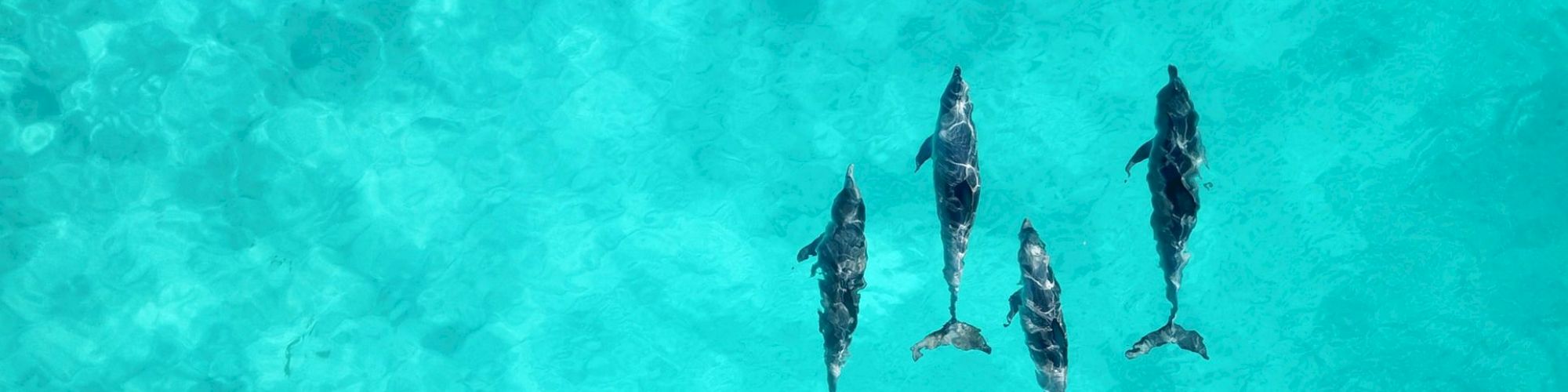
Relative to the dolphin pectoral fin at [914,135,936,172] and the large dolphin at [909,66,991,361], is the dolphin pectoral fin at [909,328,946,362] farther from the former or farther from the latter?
the dolphin pectoral fin at [914,135,936,172]

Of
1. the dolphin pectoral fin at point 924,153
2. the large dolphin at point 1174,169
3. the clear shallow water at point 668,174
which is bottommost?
the clear shallow water at point 668,174

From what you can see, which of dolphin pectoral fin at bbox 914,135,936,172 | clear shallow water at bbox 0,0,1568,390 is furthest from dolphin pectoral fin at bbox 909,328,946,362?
clear shallow water at bbox 0,0,1568,390

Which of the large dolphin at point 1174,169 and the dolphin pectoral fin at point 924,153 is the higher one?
the large dolphin at point 1174,169

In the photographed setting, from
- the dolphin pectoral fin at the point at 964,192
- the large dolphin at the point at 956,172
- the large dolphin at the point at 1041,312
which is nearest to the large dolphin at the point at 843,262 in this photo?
the large dolphin at the point at 956,172

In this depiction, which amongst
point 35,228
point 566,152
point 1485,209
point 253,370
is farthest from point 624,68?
point 1485,209

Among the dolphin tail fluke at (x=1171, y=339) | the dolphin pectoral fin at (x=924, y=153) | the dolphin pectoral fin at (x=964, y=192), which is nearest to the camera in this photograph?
the dolphin pectoral fin at (x=964, y=192)

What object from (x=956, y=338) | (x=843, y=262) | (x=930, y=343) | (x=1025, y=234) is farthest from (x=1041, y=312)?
(x=843, y=262)

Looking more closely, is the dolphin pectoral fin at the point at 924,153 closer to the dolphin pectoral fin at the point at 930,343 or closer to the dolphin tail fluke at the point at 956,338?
the dolphin tail fluke at the point at 956,338

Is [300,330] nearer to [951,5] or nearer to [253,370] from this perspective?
[253,370]
